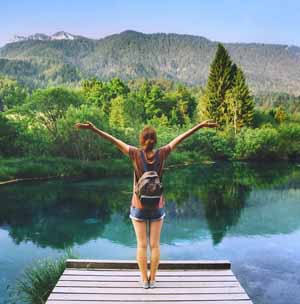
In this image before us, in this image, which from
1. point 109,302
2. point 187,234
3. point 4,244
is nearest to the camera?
point 109,302

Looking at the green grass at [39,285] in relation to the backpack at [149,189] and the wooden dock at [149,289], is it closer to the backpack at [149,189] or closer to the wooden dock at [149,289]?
the wooden dock at [149,289]

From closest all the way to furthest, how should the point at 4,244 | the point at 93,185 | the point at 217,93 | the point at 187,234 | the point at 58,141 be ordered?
the point at 4,244 < the point at 187,234 < the point at 93,185 < the point at 58,141 < the point at 217,93

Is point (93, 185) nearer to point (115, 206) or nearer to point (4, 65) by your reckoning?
point (115, 206)

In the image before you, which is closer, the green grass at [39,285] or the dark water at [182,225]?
the green grass at [39,285]

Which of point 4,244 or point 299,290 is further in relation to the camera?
point 4,244

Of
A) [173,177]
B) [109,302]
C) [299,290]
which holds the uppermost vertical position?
[109,302]

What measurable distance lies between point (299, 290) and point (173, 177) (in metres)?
12.3

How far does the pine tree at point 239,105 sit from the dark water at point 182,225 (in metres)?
14.0

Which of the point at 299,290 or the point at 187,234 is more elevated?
the point at 299,290

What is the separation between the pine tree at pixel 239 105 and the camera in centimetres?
3192

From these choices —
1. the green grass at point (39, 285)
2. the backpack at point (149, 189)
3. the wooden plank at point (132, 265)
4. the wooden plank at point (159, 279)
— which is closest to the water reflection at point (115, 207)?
the green grass at point (39, 285)

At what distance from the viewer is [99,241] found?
377 inches

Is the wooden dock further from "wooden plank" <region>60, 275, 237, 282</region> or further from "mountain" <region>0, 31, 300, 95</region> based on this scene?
"mountain" <region>0, 31, 300, 95</region>

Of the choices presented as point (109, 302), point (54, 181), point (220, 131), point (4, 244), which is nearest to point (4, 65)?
point (220, 131)
